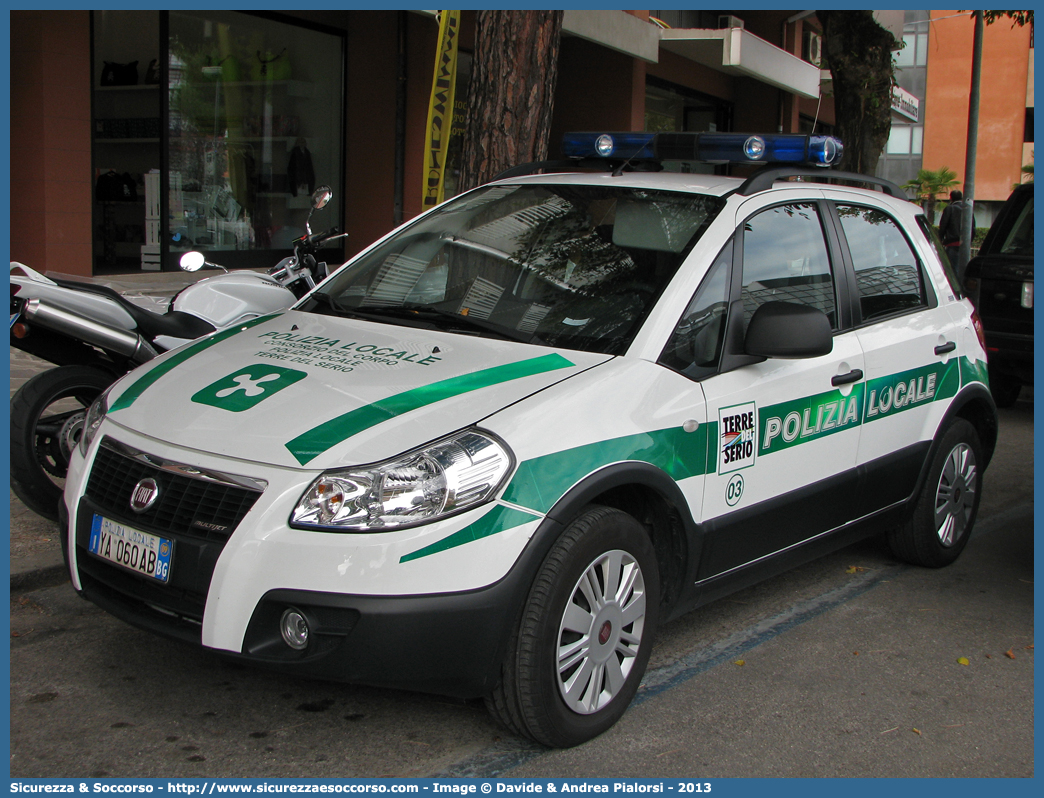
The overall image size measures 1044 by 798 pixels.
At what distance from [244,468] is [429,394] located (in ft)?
1.91

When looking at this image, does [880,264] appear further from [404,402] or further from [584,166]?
[404,402]

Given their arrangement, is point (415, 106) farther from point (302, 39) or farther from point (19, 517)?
point (19, 517)

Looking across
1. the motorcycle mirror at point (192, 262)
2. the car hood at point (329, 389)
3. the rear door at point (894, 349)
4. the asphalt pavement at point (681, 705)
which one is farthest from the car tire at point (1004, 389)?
the car hood at point (329, 389)

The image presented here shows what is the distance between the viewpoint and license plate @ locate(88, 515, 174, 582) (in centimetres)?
Answer: 307

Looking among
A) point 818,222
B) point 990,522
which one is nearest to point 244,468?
point 818,222

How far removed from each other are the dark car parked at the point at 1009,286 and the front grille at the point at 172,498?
7.62 metres

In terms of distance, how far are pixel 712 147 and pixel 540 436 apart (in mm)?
1885

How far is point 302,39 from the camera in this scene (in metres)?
13.1

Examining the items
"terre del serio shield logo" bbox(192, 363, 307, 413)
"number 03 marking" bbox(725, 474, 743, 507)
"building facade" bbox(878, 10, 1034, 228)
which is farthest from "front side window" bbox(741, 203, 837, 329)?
"building facade" bbox(878, 10, 1034, 228)

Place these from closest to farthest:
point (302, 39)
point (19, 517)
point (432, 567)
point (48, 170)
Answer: point (432, 567)
point (19, 517)
point (48, 170)
point (302, 39)

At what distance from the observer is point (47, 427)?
494 cm

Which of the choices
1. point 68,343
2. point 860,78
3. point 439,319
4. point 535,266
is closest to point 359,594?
point 439,319

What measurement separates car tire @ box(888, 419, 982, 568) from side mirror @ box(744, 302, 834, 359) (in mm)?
1618

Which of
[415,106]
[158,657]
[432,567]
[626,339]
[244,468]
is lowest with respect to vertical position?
[158,657]
